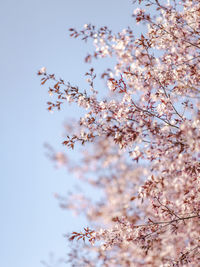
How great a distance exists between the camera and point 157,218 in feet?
17.8

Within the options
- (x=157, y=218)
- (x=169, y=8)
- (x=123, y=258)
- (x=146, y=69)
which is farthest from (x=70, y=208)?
(x=169, y=8)

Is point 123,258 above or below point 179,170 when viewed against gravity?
below

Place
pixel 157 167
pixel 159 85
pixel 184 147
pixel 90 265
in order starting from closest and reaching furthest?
pixel 184 147 → pixel 157 167 → pixel 90 265 → pixel 159 85

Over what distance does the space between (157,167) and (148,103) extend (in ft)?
5.98

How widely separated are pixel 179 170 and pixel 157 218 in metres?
1.67

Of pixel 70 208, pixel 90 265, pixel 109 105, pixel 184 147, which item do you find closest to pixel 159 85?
pixel 109 105

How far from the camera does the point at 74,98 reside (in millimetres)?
5609

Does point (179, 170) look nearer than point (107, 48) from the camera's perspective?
Yes

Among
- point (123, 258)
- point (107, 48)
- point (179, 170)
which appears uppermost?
point (107, 48)

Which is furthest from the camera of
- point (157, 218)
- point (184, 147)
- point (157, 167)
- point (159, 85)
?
point (159, 85)

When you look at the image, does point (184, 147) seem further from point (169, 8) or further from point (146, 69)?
point (169, 8)

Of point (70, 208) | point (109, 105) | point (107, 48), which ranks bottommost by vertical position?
point (70, 208)

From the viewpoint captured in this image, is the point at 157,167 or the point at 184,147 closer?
the point at 184,147

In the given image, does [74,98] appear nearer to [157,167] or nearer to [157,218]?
[157,167]
